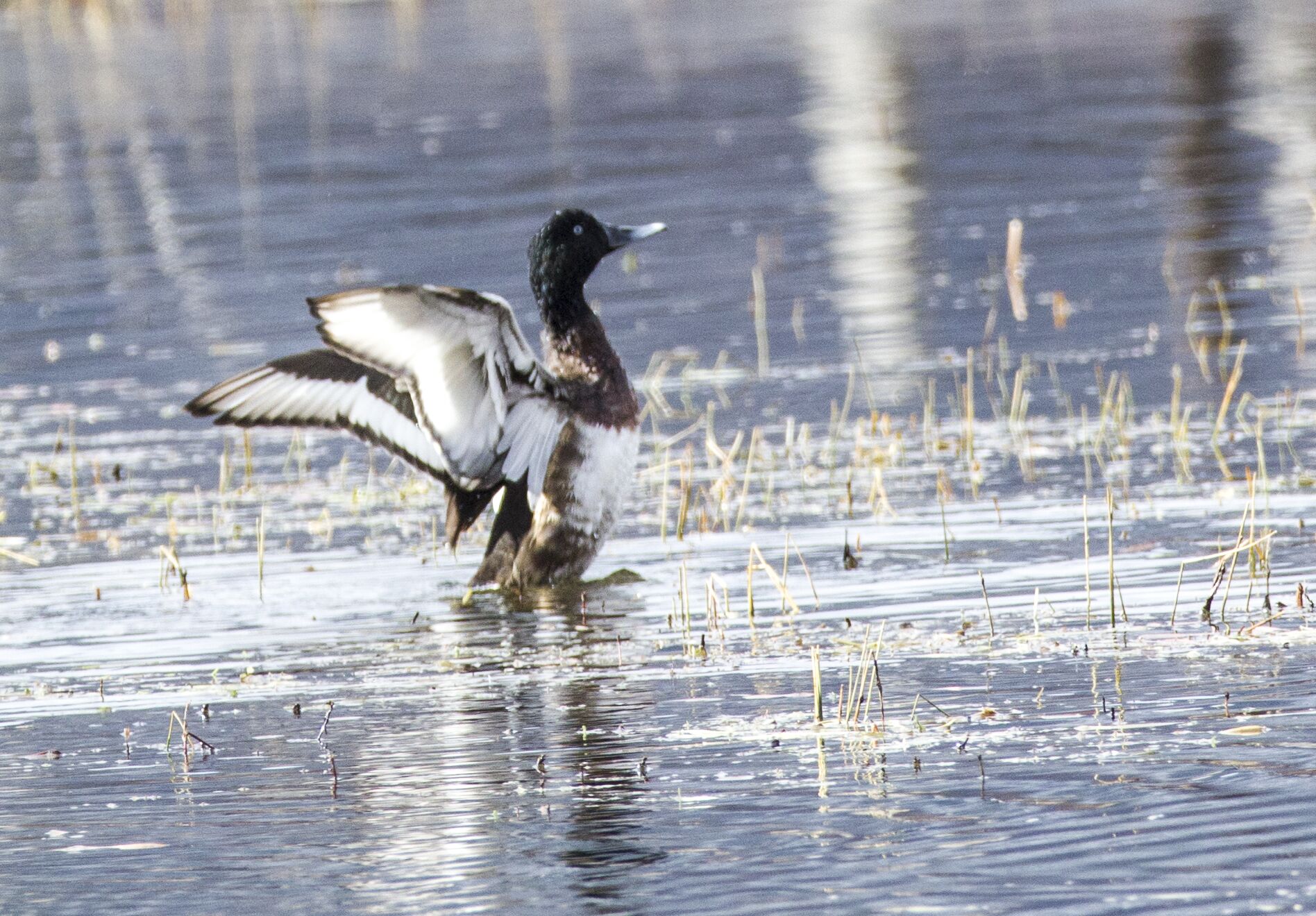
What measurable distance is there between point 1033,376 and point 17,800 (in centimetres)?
693

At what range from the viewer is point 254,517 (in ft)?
30.7

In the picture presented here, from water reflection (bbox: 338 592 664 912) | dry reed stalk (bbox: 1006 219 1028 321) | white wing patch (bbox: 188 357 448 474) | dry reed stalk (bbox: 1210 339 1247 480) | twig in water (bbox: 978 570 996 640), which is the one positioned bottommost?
water reflection (bbox: 338 592 664 912)

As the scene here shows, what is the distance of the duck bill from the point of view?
821 centimetres

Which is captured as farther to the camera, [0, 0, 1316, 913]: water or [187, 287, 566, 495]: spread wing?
[187, 287, 566, 495]: spread wing

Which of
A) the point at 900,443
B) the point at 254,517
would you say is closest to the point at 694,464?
the point at 900,443

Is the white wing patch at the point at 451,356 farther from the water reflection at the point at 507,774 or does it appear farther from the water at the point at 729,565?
the water reflection at the point at 507,774

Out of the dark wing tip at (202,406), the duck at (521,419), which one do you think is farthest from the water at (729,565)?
the dark wing tip at (202,406)

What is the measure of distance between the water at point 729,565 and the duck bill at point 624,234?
3.46 ft

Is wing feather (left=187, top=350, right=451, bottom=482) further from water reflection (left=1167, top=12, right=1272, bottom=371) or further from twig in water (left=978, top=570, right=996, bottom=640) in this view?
water reflection (left=1167, top=12, right=1272, bottom=371)

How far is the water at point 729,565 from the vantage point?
→ 180 inches

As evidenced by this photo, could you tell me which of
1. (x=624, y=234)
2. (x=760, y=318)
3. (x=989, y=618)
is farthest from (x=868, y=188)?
(x=989, y=618)

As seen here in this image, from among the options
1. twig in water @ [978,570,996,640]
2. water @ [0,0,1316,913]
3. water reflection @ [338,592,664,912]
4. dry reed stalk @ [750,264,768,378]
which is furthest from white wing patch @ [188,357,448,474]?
dry reed stalk @ [750,264,768,378]

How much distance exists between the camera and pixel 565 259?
8023 millimetres

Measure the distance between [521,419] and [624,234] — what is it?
97 centimetres
